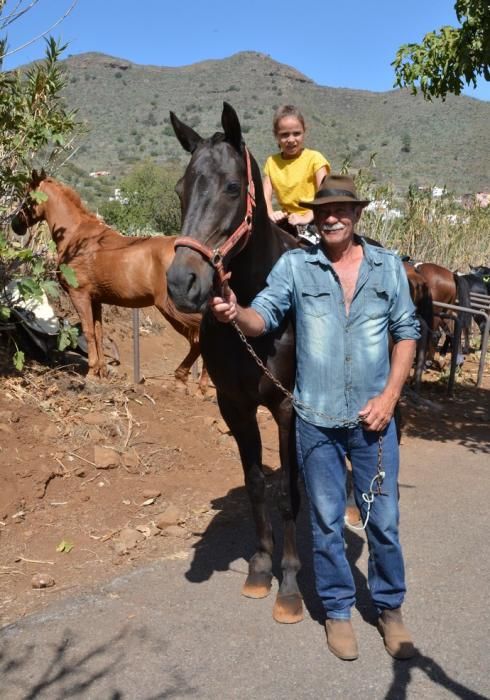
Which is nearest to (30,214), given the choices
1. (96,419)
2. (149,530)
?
(96,419)

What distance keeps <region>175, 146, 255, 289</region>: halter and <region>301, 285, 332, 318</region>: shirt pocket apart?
383 mm

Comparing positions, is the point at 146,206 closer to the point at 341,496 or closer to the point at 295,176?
the point at 295,176

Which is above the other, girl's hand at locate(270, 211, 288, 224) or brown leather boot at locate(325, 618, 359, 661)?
girl's hand at locate(270, 211, 288, 224)

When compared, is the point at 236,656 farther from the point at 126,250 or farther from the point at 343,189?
the point at 126,250

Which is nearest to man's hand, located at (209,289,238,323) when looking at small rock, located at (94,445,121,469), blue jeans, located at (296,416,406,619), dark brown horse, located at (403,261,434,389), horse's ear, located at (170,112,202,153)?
blue jeans, located at (296,416,406,619)

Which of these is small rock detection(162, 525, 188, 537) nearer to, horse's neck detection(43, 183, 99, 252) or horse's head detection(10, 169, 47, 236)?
horse's head detection(10, 169, 47, 236)

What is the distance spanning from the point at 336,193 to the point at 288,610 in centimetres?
212

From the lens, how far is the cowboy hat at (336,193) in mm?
2801

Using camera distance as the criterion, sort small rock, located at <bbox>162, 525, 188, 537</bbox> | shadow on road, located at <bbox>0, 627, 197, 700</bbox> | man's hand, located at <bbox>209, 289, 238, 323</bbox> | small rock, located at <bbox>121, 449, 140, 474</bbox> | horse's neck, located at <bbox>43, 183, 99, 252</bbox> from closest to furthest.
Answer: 1. man's hand, located at <bbox>209, 289, 238, 323</bbox>
2. shadow on road, located at <bbox>0, 627, 197, 700</bbox>
3. small rock, located at <bbox>162, 525, 188, 537</bbox>
4. small rock, located at <bbox>121, 449, 140, 474</bbox>
5. horse's neck, located at <bbox>43, 183, 99, 252</bbox>

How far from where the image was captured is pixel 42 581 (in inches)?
143

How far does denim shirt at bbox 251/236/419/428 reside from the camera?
9.46 ft

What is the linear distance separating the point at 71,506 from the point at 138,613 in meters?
1.45

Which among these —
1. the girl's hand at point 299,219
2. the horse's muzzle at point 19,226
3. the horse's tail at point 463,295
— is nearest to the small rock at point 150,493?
the girl's hand at point 299,219

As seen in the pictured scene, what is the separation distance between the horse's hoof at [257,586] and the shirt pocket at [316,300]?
1632 millimetres
